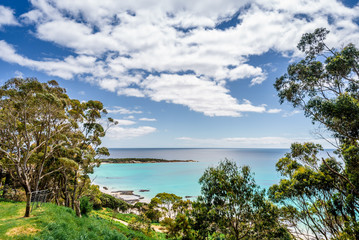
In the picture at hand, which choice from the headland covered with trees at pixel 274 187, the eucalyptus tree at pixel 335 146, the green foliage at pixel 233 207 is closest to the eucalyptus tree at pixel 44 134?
the headland covered with trees at pixel 274 187

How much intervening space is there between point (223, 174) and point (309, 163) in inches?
283

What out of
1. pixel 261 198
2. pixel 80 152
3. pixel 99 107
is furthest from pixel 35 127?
pixel 261 198

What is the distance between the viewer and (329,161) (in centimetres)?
1118

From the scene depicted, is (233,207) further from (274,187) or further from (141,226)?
(141,226)

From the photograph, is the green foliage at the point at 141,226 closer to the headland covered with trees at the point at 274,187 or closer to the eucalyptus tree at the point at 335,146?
the headland covered with trees at the point at 274,187

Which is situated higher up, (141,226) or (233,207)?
(233,207)

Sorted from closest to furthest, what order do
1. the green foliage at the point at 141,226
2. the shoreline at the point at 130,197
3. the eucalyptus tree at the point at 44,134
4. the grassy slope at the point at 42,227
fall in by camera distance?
1. the grassy slope at the point at 42,227
2. the eucalyptus tree at the point at 44,134
3. the green foliage at the point at 141,226
4. the shoreline at the point at 130,197

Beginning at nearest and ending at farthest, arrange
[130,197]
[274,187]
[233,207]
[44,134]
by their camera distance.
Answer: [233,207], [274,187], [44,134], [130,197]

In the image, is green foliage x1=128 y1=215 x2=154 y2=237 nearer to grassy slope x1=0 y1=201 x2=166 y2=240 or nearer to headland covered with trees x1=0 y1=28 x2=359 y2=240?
headland covered with trees x1=0 y1=28 x2=359 y2=240

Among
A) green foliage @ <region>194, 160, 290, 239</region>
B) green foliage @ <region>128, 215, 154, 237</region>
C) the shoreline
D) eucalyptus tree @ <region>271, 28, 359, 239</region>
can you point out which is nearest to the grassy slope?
green foliage @ <region>194, 160, 290, 239</region>

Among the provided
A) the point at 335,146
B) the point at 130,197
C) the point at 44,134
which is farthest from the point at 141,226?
the point at 130,197

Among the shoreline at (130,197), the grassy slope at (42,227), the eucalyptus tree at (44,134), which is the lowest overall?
the shoreline at (130,197)

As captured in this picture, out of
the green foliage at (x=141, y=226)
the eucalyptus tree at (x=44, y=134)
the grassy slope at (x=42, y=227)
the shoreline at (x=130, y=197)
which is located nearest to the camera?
the grassy slope at (x=42, y=227)

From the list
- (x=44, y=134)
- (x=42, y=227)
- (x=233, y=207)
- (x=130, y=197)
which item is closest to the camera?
(x=42, y=227)
